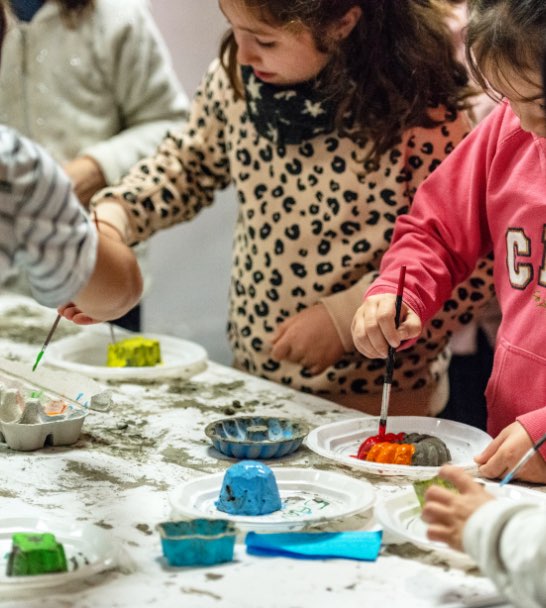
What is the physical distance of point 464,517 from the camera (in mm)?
977

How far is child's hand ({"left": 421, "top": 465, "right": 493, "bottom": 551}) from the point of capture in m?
0.98

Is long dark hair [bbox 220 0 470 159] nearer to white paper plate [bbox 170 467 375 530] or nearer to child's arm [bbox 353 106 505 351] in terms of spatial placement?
child's arm [bbox 353 106 505 351]

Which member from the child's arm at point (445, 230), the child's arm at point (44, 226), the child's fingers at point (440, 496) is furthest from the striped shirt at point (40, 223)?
the child's arm at point (445, 230)

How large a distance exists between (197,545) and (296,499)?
239 mm

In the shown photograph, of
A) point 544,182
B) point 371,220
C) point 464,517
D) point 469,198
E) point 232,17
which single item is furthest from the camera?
point 371,220

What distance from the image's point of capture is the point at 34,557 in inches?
40.9

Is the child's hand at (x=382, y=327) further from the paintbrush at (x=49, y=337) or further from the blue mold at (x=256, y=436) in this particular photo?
the paintbrush at (x=49, y=337)

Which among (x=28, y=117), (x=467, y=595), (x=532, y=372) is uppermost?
(x=28, y=117)

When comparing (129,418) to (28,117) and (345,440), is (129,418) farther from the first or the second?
(28,117)

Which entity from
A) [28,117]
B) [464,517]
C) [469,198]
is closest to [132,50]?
[28,117]

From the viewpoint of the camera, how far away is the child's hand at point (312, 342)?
1903 mm

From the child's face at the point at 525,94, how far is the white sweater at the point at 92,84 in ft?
4.39

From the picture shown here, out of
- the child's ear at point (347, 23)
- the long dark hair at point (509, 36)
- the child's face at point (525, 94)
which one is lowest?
the child's face at point (525, 94)

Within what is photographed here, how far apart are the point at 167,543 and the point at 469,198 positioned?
80 cm
